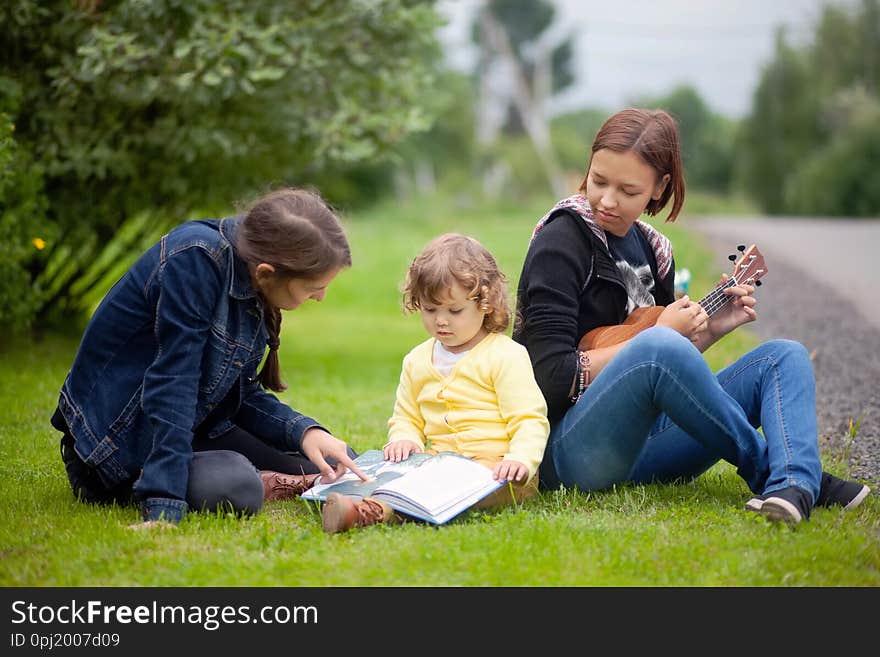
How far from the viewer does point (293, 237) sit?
334 centimetres

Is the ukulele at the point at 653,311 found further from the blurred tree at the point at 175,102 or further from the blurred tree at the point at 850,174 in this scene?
the blurred tree at the point at 850,174

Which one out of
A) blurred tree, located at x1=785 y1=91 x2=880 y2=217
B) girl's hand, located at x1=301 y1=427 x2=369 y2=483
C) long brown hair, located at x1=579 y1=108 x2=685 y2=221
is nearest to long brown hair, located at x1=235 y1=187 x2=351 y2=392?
girl's hand, located at x1=301 y1=427 x2=369 y2=483

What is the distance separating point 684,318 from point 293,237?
134 centimetres

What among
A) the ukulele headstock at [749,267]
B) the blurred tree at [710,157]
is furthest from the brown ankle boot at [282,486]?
the blurred tree at [710,157]

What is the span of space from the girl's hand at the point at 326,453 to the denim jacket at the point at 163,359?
1.13ft

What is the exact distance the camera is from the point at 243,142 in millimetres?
7457

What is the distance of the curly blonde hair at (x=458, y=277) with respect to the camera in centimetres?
345

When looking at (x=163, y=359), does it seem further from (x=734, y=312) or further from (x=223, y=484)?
(x=734, y=312)

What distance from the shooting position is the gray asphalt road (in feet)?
16.7

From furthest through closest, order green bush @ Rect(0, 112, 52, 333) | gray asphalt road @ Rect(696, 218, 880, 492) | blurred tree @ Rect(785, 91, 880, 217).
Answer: blurred tree @ Rect(785, 91, 880, 217) → green bush @ Rect(0, 112, 52, 333) → gray asphalt road @ Rect(696, 218, 880, 492)

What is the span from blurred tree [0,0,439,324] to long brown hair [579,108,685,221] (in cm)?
343

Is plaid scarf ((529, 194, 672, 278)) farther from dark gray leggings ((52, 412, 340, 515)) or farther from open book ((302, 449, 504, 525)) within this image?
dark gray leggings ((52, 412, 340, 515))
